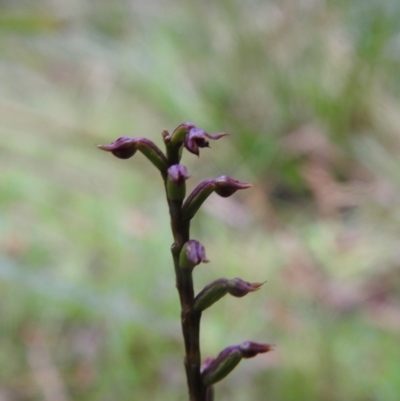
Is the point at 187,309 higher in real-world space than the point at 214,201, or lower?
lower

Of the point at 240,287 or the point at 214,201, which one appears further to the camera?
the point at 214,201

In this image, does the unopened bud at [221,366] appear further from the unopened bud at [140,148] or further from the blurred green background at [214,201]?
the blurred green background at [214,201]

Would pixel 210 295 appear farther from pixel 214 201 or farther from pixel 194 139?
pixel 214 201

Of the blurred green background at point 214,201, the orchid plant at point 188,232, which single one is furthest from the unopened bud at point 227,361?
the blurred green background at point 214,201

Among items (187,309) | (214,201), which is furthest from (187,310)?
(214,201)

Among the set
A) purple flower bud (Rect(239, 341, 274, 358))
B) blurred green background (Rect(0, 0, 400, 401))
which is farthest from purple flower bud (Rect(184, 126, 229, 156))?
blurred green background (Rect(0, 0, 400, 401))

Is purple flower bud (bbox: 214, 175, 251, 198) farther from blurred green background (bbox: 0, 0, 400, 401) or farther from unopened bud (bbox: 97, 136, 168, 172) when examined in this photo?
blurred green background (bbox: 0, 0, 400, 401)

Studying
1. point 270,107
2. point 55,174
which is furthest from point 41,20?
point 270,107

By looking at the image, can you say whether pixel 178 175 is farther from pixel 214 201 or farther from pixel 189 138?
pixel 214 201

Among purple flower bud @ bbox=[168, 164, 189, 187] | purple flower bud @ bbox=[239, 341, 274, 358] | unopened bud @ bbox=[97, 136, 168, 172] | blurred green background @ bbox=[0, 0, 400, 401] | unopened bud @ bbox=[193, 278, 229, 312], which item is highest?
blurred green background @ bbox=[0, 0, 400, 401]
